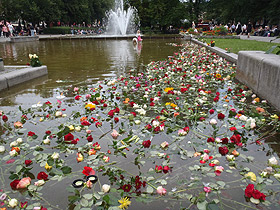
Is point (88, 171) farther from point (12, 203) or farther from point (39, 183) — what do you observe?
point (12, 203)

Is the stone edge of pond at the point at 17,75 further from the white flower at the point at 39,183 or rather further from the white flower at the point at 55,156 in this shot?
the white flower at the point at 39,183

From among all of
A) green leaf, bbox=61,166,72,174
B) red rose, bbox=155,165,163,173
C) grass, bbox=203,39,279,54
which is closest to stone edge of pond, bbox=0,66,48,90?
green leaf, bbox=61,166,72,174

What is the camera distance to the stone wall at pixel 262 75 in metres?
3.74

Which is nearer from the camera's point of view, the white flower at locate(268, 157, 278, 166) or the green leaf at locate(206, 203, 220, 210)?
the green leaf at locate(206, 203, 220, 210)

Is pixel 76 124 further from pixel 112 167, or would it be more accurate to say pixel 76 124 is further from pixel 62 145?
pixel 112 167

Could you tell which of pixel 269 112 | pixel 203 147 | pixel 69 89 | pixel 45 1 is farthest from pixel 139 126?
pixel 45 1

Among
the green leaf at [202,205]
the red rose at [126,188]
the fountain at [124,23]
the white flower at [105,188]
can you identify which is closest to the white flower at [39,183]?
the white flower at [105,188]

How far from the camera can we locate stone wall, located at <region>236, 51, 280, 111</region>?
3742 millimetres

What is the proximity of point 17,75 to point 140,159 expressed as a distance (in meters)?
4.57

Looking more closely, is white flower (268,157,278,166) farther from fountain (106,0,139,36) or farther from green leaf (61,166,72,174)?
fountain (106,0,139,36)

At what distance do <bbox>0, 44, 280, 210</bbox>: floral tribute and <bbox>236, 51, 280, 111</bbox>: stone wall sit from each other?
0.83 feet

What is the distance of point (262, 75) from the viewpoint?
14.3 feet

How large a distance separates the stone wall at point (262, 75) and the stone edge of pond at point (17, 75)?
5293mm

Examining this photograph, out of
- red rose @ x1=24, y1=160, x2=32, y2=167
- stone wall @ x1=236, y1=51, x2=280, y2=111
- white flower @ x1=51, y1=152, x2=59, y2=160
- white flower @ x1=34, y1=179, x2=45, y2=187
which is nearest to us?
white flower @ x1=34, y1=179, x2=45, y2=187
